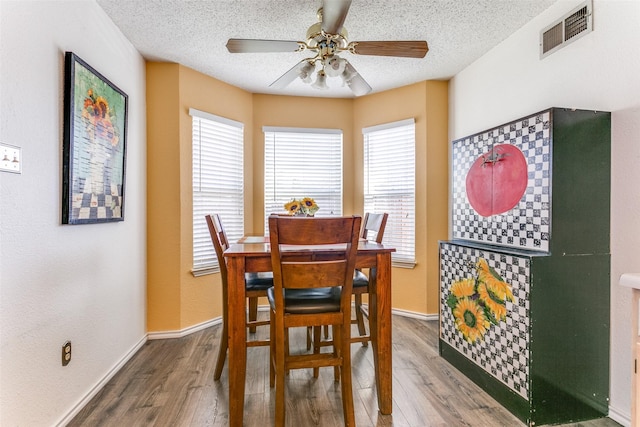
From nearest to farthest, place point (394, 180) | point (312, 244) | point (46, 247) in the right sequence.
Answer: point (312, 244), point (46, 247), point (394, 180)

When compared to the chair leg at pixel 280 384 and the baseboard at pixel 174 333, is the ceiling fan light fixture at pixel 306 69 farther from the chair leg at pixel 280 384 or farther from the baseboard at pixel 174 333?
the baseboard at pixel 174 333

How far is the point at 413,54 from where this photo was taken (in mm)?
2062

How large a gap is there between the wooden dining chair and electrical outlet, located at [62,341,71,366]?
118 cm

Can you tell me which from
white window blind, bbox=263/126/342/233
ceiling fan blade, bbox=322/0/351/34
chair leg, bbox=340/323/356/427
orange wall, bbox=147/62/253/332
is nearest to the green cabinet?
chair leg, bbox=340/323/356/427

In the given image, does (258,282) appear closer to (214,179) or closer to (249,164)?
(214,179)

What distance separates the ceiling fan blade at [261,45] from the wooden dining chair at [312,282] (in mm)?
1163

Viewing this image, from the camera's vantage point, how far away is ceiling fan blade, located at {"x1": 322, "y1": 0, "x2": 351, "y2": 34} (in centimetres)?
156

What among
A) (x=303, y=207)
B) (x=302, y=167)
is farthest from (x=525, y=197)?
(x=302, y=167)

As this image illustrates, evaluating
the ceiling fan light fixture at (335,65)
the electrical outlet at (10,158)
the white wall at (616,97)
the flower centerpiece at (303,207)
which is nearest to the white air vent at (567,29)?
the white wall at (616,97)

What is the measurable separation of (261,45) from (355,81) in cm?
70

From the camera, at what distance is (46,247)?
1.65m

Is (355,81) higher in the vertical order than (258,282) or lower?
higher

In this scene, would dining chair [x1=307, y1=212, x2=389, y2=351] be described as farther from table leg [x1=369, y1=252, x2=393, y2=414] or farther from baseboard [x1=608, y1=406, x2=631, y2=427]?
baseboard [x1=608, y1=406, x2=631, y2=427]

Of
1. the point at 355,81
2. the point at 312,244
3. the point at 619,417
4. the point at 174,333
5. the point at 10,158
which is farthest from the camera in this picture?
the point at 174,333
